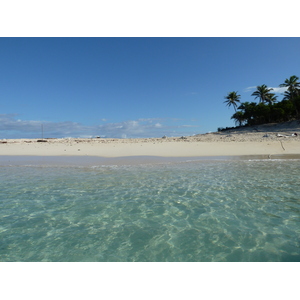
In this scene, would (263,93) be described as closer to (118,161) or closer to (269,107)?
(269,107)

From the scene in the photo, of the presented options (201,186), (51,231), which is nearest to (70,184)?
(51,231)

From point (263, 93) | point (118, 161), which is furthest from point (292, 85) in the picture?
point (118, 161)

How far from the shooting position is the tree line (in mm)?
46688

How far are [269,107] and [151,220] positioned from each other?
51936 millimetres

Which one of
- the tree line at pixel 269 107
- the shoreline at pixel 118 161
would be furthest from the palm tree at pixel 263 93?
the shoreline at pixel 118 161

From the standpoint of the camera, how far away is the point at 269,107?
47.8 meters

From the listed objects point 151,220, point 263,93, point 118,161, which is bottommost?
point 151,220

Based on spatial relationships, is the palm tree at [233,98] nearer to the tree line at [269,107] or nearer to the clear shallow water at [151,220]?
the tree line at [269,107]

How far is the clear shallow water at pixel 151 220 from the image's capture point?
3.68 metres

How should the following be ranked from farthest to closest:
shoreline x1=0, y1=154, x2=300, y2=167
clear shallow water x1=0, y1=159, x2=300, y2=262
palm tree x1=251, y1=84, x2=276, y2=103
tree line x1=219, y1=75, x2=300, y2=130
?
palm tree x1=251, y1=84, x2=276, y2=103 < tree line x1=219, y1=75, x2=300, y2=130 < shoreline x1=0, y1=154, x2=300, y2=167 < clear shallow water x1=0, y1=159, x2=300, y2=262

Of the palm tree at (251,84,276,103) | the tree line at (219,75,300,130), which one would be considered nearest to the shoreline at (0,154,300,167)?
the tree line at (219,75,300,130)

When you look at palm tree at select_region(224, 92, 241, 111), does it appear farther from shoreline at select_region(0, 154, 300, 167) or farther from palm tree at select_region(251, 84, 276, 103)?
shoreline at select_region(0, 154, 300, 167)

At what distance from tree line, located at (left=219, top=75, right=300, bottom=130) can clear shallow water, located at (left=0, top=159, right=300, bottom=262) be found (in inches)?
1820

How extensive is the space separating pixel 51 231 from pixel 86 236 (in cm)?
84
